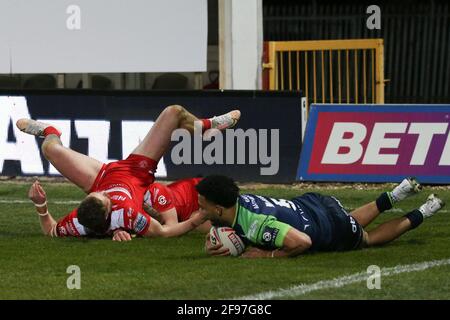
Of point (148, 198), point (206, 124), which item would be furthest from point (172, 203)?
point (206, 124)

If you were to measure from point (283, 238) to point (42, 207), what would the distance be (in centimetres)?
311

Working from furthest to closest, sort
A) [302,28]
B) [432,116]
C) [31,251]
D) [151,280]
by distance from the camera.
Result: 1. [302,28]
2. [432,116]
3. [31,251]
4. [151,280]

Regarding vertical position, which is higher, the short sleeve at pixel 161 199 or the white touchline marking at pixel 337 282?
the short sleeve at pixel 161 199

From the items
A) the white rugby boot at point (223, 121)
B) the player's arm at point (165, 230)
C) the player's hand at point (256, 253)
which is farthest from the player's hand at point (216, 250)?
the white rugby boot at point (223, 121)

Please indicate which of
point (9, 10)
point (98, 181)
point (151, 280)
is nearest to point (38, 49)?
point (9, 10)

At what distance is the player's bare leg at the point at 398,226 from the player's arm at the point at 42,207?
10.7ft

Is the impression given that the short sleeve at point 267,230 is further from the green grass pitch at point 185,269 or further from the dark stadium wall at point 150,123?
the dark stadium wall at point 150,123

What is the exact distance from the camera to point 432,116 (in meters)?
18.1

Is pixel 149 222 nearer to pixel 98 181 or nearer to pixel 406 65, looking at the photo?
pixel 98 181

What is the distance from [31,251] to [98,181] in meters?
1.37

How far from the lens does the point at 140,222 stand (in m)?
13.1

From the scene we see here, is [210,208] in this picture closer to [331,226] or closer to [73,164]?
[331,226]

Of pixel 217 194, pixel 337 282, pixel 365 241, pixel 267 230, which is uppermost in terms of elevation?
pixel 217 194

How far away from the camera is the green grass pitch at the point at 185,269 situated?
9.95m
